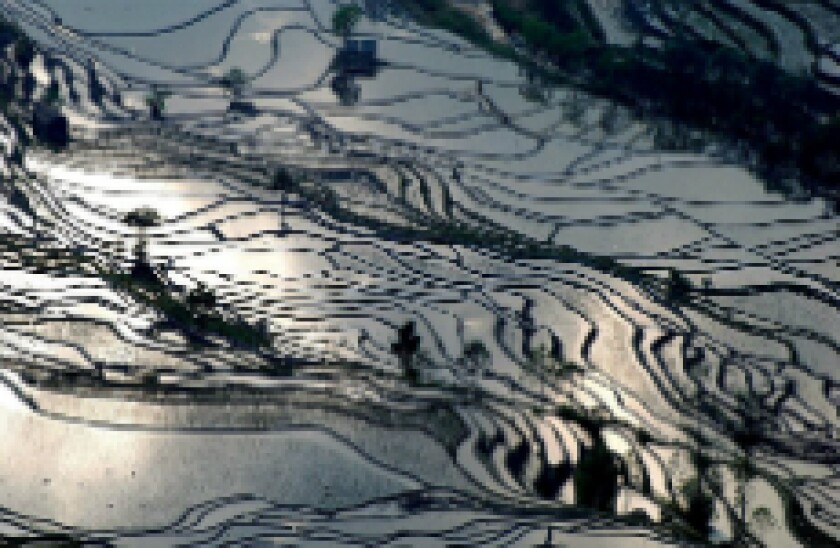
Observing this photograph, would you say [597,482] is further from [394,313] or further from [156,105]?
[156,105]

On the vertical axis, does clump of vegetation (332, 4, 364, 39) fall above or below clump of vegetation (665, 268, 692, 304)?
above

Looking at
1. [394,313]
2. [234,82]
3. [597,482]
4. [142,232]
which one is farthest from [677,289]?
[234,82]

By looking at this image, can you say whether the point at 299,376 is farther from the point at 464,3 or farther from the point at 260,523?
the point at 464,3

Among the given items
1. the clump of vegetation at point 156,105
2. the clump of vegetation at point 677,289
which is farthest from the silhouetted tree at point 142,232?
the clump of vegetation at point 677,289

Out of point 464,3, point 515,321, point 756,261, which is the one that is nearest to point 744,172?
point 756,261

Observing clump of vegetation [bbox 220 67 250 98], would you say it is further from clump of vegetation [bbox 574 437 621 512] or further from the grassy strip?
clump of vegetation [bbox 574 437 621 512]

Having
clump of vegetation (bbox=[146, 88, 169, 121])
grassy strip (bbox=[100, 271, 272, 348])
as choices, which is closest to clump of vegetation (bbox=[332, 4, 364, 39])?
clump of vegetation (bbox=[146, 88, 169, 121])

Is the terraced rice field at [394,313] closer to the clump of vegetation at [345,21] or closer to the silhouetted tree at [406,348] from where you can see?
the silhouetted tree at [406,348]

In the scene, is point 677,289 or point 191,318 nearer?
point 191,318
